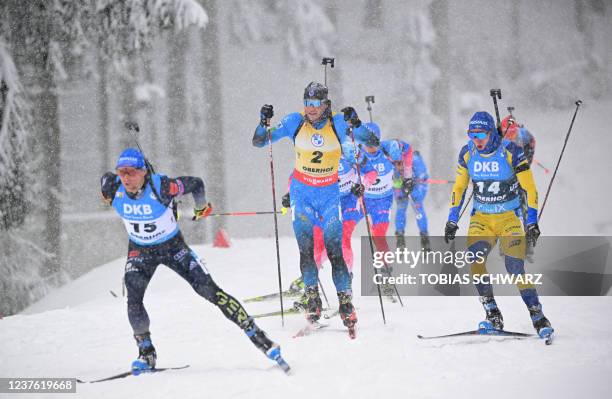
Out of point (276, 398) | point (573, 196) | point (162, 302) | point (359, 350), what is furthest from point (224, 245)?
point (573, 196)

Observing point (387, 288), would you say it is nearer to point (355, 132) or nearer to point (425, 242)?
point (425, 242)

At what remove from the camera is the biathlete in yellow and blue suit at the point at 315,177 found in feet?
22.7

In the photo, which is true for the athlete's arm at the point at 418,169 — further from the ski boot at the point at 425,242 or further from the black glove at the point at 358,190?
the black glove at the point at 358,190

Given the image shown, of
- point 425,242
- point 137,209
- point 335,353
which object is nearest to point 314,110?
point 137,209

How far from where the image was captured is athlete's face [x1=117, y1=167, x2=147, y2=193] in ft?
18.0

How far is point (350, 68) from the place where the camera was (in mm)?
25484

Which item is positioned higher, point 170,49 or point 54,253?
point 170,49

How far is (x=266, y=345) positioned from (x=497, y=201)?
9.27ft

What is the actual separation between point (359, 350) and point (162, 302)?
4.57 meters

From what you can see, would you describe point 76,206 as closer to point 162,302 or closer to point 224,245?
point 224,245

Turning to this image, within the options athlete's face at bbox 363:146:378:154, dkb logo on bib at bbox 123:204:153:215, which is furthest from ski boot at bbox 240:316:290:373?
athlete's face at bbox 363:146:378:154

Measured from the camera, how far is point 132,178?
5.50 metres

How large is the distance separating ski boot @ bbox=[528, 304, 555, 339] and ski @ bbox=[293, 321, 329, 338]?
2.25 meters

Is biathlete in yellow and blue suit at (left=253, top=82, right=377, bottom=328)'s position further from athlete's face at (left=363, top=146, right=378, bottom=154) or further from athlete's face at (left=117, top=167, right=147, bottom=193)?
athlete's face at (left=363, top=146, right=378, bottom=154)
